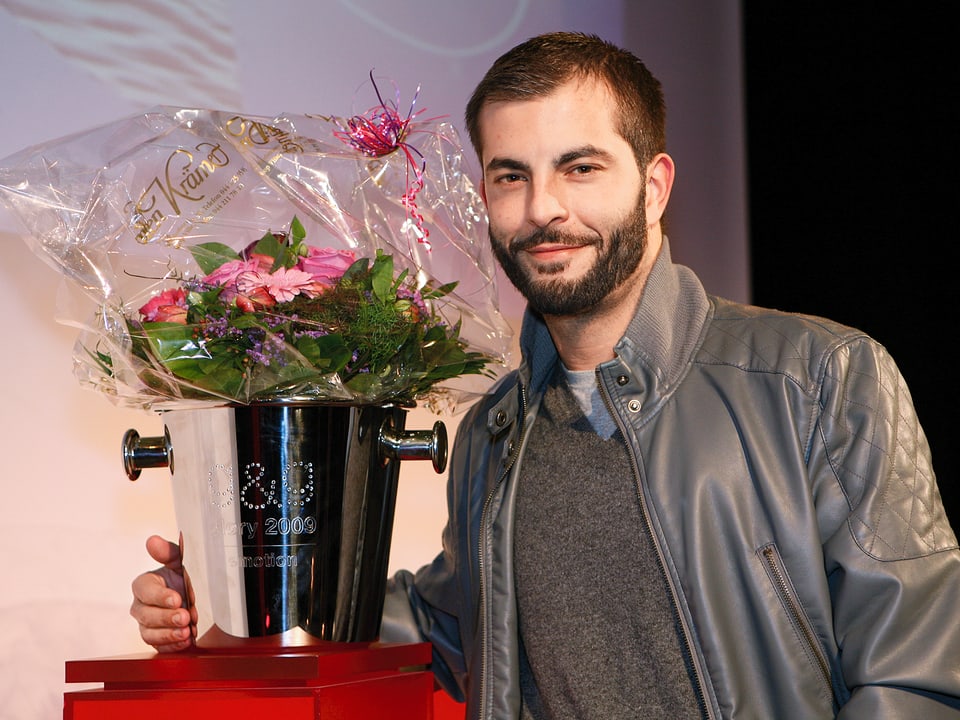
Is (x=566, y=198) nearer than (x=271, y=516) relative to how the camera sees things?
No

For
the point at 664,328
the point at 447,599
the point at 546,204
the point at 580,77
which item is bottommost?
the point at 447,599

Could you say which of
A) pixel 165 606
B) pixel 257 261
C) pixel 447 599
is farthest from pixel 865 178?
pixel 165 606

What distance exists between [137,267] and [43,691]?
2.64ft

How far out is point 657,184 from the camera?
1.56 metres

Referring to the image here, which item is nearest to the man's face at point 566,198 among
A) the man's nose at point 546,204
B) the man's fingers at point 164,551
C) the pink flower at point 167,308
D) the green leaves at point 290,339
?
the man's nose at point 546,204

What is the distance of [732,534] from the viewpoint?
1308 millimetres

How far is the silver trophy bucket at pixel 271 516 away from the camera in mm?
1190

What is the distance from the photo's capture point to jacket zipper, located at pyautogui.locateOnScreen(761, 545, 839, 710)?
126 cm

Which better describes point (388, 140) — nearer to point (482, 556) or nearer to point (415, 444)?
point (415, 444)

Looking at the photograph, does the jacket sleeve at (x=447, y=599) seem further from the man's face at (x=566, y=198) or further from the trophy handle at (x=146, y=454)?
the trophy handle at (x=146, y=454)

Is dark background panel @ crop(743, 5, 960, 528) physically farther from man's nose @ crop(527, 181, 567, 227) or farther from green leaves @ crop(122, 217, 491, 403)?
green leaves @ crop(122, 217, 491, 403)

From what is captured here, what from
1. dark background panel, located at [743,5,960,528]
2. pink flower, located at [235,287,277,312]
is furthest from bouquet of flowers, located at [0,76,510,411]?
dark background panel, located at [743,5,960,528]

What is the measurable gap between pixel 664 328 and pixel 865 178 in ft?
5.95

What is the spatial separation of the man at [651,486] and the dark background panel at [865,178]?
5.18ft
